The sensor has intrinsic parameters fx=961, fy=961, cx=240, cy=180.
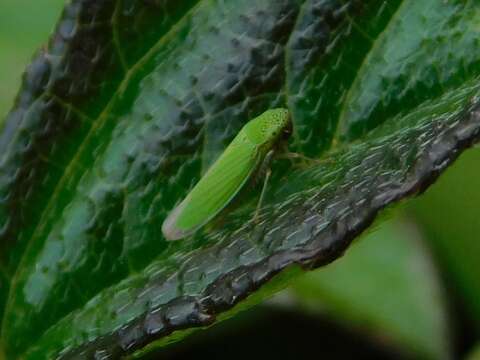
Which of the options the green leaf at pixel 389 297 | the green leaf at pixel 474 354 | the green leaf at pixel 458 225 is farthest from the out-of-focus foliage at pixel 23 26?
the green leaf at pixel 474 354

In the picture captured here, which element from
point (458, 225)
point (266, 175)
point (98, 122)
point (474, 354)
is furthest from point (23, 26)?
point (474, 354)

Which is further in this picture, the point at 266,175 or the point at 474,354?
the point at 474,354

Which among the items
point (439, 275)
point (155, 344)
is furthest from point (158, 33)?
point (439, 275)

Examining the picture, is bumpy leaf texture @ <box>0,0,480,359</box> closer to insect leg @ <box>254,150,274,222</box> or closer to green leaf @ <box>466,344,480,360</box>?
insect leg @ <box>254,150,274,222</box>

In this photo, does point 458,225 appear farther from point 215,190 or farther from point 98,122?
point 98,122

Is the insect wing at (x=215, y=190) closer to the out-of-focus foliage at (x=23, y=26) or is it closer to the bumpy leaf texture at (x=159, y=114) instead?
the bumpy leaf texture at (x=159, y=114)

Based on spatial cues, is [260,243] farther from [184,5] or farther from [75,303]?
[184,5]
